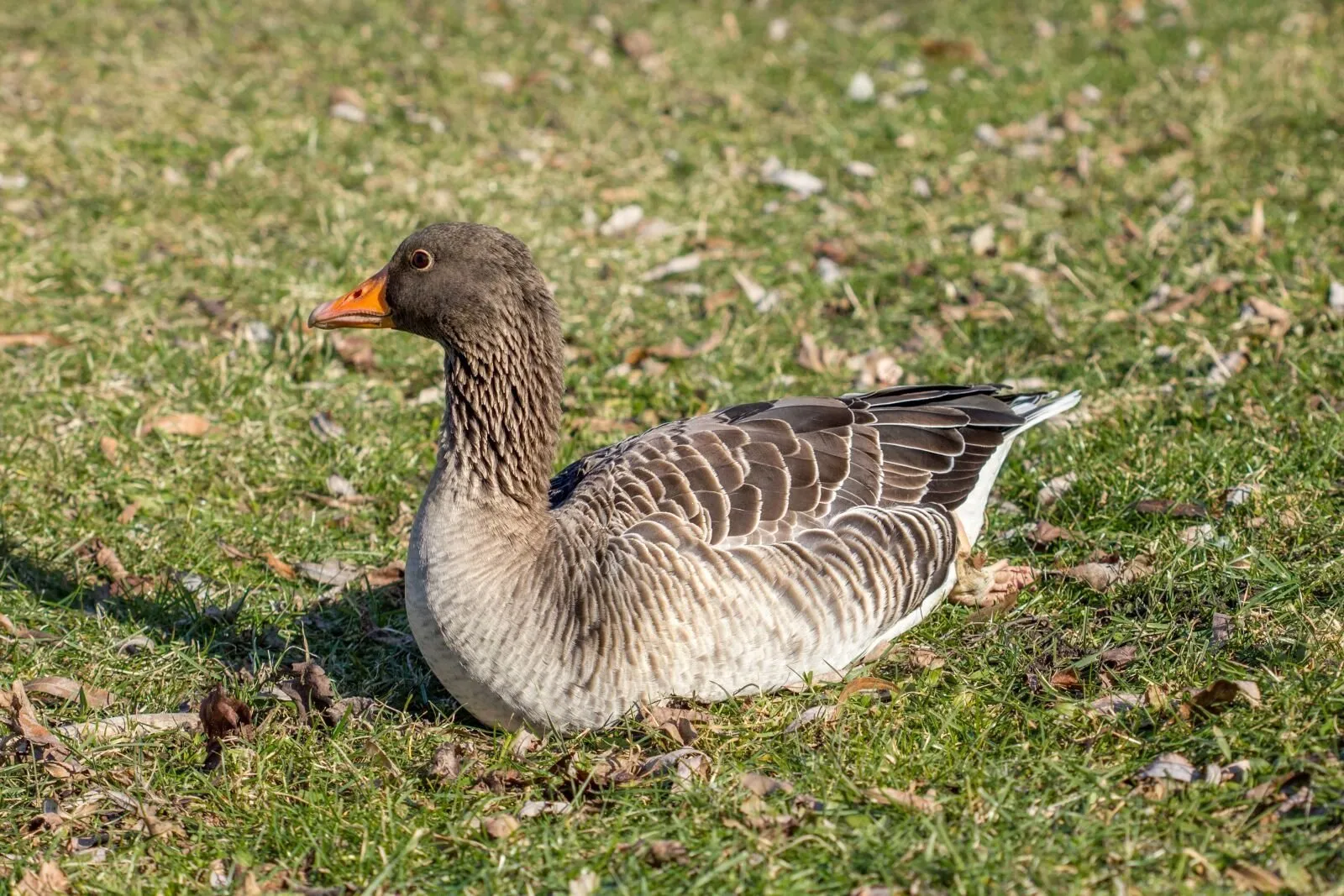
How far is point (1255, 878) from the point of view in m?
3.59

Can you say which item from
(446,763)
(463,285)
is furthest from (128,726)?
(463,285)

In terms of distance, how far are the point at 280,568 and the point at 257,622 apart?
1.42 feet

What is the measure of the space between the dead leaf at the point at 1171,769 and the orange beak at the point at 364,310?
286cm

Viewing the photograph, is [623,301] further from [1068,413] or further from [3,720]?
[3,720]

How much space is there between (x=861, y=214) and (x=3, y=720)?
623 centimetres

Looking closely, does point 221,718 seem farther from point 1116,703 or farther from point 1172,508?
point 1172,508

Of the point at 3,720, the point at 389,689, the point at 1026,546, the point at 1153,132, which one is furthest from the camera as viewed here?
the point at 1153,132

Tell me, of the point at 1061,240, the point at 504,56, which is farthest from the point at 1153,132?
the point at 504,56

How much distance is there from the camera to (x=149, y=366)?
23.3ft

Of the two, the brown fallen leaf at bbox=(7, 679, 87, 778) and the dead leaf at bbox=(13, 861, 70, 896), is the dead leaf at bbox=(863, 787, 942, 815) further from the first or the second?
the brown fallen leaf at bbox=(7, 679, 87, 778)

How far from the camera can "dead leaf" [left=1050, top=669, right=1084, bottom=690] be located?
4691mm

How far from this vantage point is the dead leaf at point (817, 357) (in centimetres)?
740

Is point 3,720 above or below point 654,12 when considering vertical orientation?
below

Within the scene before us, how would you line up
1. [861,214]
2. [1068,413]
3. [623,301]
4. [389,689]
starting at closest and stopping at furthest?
1. [389,689]
2. [1068,413]
3. [623,301]
4. [861,214]
